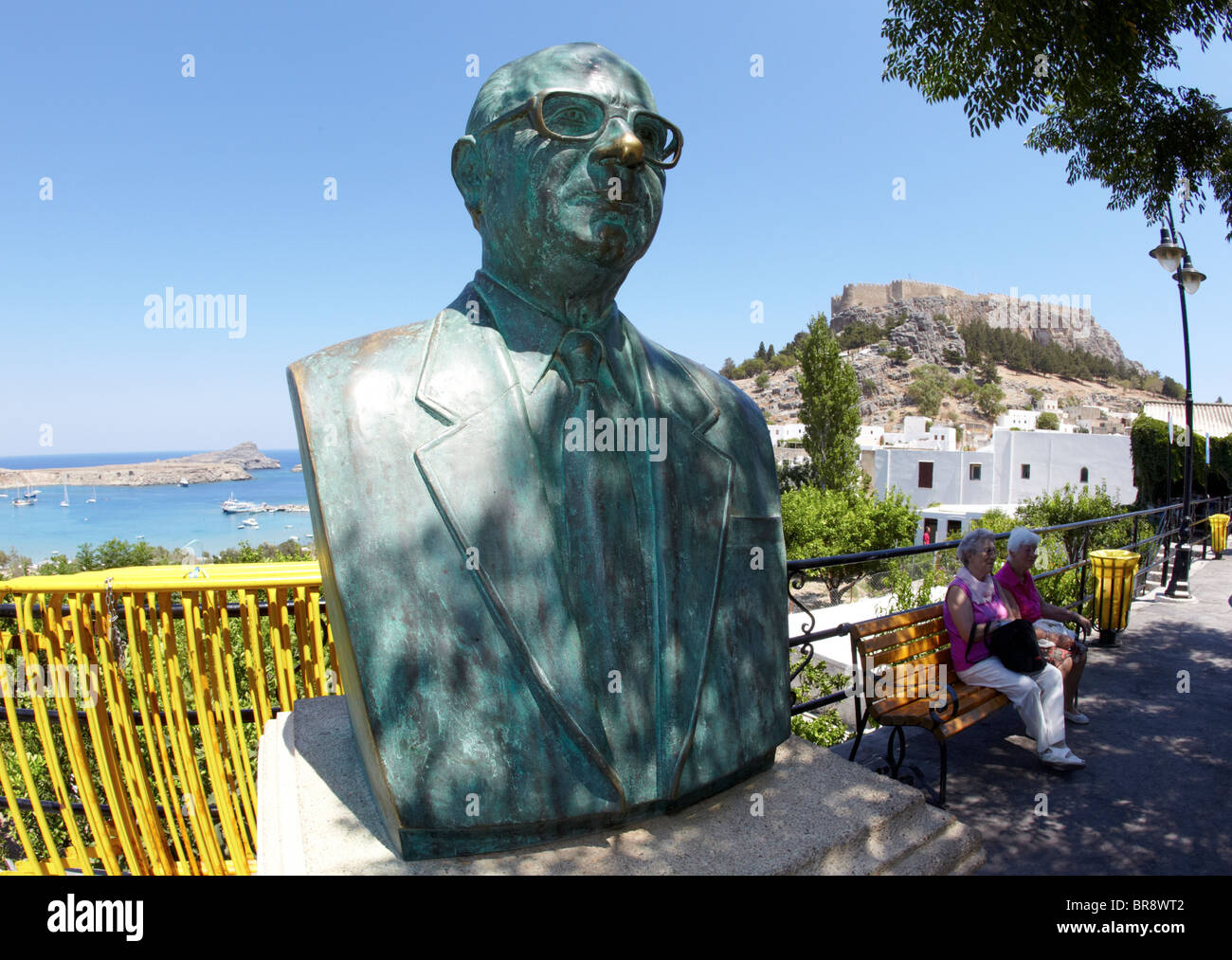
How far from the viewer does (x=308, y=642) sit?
3.32 m

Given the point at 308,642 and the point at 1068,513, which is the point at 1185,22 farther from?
the point at 1068,513

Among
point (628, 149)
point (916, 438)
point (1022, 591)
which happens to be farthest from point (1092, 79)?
point (916, 438)

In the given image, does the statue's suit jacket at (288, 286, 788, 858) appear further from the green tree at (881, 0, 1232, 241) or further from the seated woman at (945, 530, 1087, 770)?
the green tree at (881, 0, 1232, 241)

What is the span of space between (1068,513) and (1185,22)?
95.3ft

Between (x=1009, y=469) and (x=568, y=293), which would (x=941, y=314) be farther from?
(x=568, y=293)

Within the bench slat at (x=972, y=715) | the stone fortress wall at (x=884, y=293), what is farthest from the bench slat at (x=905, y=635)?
the stone fortress wall at (x=884, y=293)

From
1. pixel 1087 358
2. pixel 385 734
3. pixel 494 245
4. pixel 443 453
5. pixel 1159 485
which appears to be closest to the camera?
pixel 385 734

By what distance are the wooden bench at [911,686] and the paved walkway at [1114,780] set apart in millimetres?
266

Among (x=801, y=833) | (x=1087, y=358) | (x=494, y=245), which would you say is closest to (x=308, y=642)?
(x=494, y=245)

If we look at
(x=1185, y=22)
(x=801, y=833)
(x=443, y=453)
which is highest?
(x=1185, y=22)

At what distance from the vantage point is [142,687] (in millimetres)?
2840

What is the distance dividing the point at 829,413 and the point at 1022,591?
4762cm

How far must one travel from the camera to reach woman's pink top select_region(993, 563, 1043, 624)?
4527 mm

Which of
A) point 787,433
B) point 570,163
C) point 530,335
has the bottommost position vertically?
point 530,335
